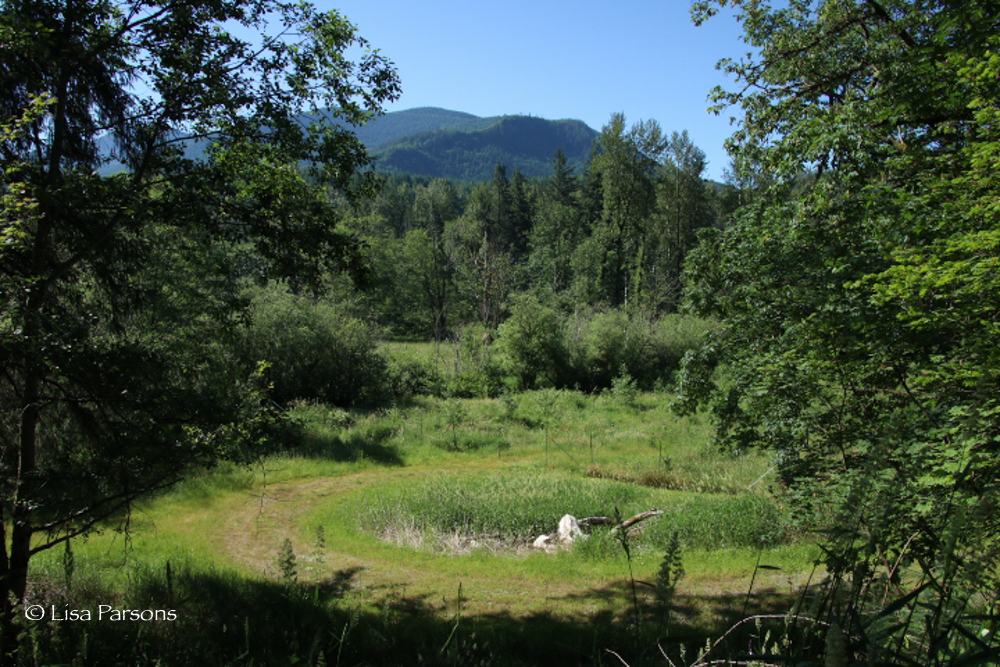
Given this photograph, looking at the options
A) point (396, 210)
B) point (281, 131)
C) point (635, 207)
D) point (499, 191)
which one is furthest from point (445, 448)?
point (396, 210)

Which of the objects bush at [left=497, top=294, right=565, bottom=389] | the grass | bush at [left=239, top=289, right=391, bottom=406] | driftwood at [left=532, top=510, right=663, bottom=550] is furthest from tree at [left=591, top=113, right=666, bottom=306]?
driftwood at [left=532, top=510, right=663, bottom=550]

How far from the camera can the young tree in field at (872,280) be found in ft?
11.4

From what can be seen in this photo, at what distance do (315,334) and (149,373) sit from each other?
17.6m

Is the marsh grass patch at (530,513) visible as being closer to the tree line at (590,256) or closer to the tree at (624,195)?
the tree line at (590,256)

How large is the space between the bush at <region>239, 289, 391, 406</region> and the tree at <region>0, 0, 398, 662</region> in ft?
46.3

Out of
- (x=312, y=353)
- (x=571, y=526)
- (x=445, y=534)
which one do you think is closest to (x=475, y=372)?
(x=312, y=353)

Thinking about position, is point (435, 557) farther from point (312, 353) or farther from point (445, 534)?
point (312, 353)

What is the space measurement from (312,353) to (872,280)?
788 inches

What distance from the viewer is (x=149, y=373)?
5164 millimetres

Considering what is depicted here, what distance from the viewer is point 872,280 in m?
6.04

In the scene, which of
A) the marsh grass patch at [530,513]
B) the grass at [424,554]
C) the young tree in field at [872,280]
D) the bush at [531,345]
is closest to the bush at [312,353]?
the grass at [424,554]

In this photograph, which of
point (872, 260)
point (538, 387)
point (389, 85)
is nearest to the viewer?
point (872, 260)

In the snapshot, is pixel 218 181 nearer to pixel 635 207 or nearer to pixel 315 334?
pixel 315 334

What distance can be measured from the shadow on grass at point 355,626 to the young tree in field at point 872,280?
2.27m
